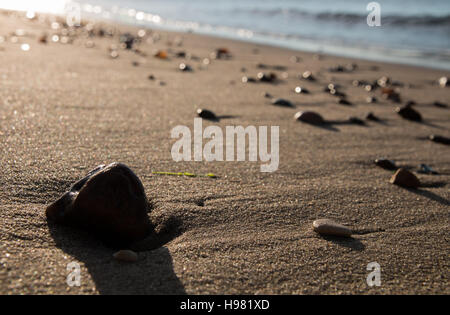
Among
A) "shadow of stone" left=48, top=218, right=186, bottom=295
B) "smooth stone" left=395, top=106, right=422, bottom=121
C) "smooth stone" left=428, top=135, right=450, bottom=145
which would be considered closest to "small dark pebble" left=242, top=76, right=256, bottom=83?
"smooth stone" left=395, top=106, right=422, bottom=121

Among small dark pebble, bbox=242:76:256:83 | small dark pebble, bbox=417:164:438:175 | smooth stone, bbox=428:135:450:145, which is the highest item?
small dark pebble, bbox=242:76:256:83

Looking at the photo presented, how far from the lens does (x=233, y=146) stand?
2684mm

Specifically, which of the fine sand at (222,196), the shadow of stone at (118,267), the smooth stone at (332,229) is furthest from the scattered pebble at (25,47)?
the smooth stone at (332,229)

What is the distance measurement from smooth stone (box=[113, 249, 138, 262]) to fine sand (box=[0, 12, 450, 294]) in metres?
0.03

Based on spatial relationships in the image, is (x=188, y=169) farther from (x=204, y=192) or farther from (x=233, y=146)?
(x=233, y=146)

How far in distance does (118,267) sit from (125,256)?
5cm

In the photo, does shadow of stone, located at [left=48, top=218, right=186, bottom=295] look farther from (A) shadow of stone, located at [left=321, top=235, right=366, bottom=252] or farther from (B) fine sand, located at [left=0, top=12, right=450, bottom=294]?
(A) shadow of stone, located at [left=321, top=235, right=366, bottom=252]

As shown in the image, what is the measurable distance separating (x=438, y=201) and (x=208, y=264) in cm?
133

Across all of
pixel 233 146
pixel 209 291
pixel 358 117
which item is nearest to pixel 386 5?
pixel 358 117

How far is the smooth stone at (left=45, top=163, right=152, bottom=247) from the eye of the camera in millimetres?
1509

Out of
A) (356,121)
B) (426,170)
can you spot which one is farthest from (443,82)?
(426,170)

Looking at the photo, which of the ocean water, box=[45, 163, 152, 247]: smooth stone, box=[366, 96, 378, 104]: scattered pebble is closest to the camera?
box=[45, 163, 152, 247]: smooth stone

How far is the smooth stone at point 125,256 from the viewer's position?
139cm

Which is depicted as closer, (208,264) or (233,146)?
(208,264)
